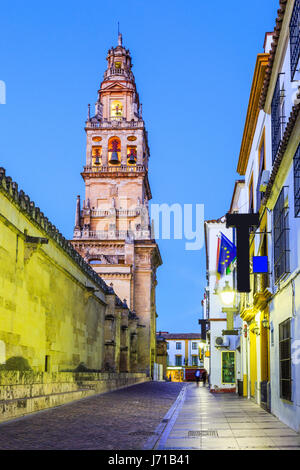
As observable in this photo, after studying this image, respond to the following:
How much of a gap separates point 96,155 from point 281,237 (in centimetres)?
5335

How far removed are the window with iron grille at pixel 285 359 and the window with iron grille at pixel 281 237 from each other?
1097 millimetres

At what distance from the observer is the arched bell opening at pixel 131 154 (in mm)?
63131

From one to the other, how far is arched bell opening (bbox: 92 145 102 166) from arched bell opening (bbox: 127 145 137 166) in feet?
9.89

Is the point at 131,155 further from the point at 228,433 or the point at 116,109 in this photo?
the point at 228,433

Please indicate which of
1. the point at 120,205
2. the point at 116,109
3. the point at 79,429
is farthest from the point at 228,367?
the point at 116,109

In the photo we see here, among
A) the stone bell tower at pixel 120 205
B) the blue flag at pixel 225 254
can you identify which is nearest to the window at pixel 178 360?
the stone bell tower at pixel 120 205

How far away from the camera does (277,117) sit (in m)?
14.2

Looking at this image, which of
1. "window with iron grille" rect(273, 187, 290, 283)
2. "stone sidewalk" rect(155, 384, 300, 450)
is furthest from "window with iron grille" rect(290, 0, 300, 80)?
"stone sidewalk" rect(155, 384, 300, 450)

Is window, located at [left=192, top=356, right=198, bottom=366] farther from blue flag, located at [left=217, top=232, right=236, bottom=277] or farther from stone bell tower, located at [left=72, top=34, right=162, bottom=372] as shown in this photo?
blue flag, located at [left=217, top=232, right=236, bottom=277]

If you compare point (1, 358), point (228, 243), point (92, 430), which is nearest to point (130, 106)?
point (228, 243)

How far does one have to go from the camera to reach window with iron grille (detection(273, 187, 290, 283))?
39.8 feet

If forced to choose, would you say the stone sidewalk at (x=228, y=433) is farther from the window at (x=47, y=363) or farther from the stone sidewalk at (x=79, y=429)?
the window at (x=47, y=363)
